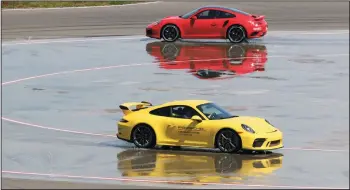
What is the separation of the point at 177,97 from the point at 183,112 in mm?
6557

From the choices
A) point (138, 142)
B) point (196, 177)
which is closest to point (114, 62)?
point (138, 142)

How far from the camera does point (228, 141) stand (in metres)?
24.1

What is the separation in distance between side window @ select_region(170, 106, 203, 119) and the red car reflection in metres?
9.94

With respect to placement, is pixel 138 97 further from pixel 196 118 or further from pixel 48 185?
pixel 48 185

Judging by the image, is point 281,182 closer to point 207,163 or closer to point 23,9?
point 207,163

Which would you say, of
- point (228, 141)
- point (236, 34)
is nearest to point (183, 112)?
point (228, 141)

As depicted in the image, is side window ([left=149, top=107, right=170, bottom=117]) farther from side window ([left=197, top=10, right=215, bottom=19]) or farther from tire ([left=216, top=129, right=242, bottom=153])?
side window ([left=197, top=10, right=215, bottom=19])

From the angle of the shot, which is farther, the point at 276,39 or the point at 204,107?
the point at 276,39

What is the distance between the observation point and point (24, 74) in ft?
121

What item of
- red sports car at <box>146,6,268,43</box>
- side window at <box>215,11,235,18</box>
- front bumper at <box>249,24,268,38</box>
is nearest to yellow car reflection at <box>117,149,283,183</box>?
front bumper at <box>249,24,268,38</box>

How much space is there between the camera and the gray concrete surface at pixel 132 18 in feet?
161

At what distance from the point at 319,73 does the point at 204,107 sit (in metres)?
10.6

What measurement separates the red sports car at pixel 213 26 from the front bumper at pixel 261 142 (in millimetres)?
19443

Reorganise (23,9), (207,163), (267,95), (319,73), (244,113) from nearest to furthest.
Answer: (207,163)
(244,113)
(267,95)
(319,73)
(23,9)
